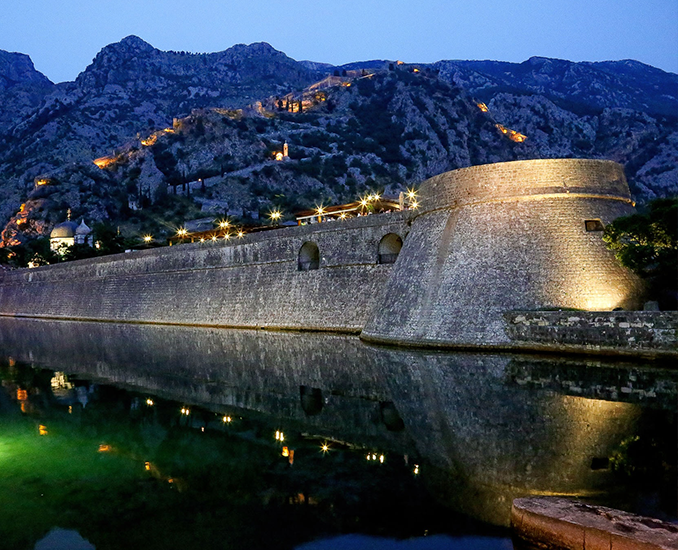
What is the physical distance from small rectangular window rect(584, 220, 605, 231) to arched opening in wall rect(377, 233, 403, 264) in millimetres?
9043

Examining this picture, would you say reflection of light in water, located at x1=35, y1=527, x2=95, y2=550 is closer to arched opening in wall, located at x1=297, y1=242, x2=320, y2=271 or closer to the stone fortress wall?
the stone fortress wall

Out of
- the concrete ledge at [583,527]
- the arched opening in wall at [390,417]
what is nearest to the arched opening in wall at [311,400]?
the arched opening in wall at [390,417]

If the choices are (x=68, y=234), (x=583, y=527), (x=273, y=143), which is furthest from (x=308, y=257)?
(x=273, y=143)

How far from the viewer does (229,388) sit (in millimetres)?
13477

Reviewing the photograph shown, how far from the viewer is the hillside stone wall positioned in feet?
85.6

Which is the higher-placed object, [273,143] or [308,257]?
[273,143]

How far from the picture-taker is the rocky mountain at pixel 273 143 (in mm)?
91375

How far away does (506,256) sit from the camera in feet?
63.8

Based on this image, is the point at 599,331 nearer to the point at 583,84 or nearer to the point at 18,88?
the point at 583,84

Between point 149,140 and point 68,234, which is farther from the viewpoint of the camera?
point 149,140

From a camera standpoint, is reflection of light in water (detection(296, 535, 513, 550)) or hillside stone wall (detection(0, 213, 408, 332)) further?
hillside stone wall (detection(0, 213, 408, 332))

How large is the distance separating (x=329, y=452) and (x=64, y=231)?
8226cm

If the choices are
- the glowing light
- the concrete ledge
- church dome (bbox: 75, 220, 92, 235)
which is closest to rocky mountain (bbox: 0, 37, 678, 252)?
the glowing light

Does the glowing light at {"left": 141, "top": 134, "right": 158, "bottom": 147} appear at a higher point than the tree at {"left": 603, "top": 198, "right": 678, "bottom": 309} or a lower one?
higher
